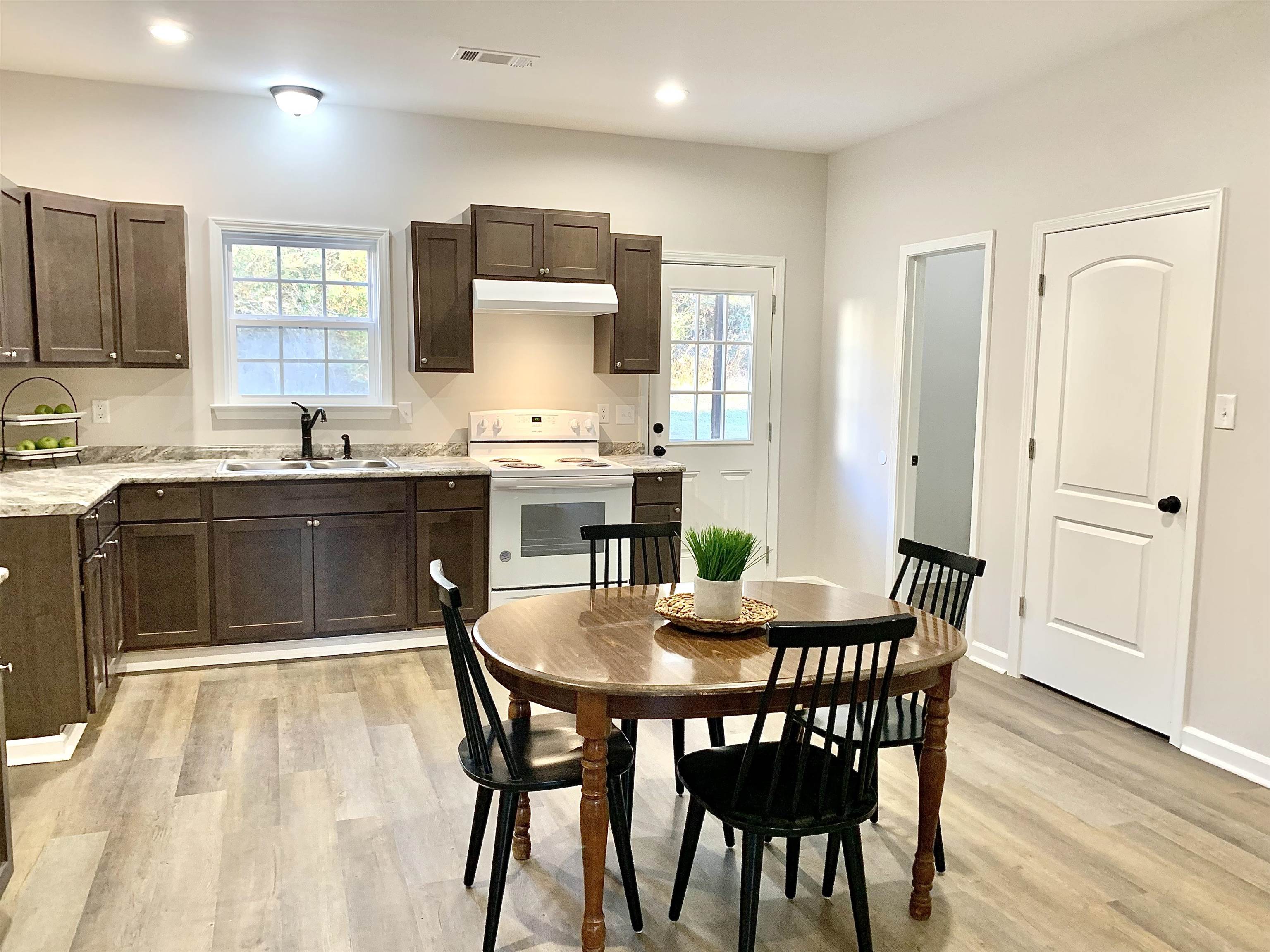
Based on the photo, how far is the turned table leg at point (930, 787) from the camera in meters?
2.40

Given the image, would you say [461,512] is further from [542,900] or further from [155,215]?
[542,900]

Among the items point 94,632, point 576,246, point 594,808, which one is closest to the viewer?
point 594,808

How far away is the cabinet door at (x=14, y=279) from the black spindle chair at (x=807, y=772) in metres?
3.25

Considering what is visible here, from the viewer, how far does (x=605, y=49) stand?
387cm

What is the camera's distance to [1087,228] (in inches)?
155

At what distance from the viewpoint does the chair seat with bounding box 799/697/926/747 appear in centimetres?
253

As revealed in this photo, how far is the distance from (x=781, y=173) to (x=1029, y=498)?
2.54 meters

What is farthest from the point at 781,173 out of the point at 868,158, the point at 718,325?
the point at 718,325

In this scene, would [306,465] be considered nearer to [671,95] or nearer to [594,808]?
[671,95]

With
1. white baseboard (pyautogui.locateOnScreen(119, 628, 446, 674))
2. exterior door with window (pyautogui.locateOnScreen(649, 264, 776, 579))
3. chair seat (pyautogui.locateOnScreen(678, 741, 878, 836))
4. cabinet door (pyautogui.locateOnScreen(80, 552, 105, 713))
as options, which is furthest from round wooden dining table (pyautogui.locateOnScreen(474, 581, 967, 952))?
exterior door with window (pyautogui.locateOnScreen(649, 264, 776, 579))

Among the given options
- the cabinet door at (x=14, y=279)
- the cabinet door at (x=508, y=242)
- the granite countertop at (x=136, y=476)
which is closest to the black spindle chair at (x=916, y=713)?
the granite countertop at (x=136, y=476)

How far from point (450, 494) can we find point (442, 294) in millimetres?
1020

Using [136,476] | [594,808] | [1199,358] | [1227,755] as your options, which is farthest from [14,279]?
[1227,755]

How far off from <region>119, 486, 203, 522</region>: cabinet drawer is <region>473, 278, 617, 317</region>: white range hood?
5.19ft
